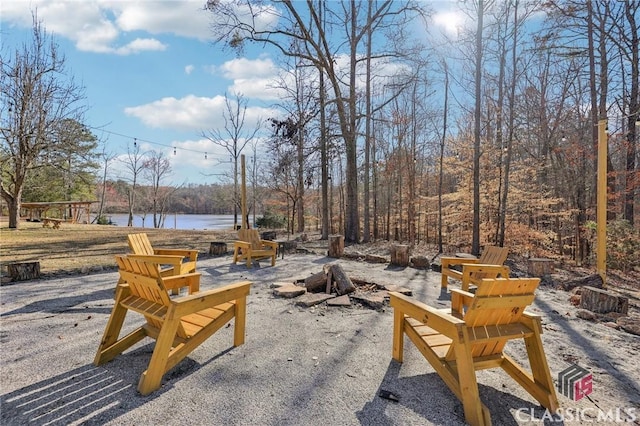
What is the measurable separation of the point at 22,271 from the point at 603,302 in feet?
23.8

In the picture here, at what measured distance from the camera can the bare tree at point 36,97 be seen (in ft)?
28.7

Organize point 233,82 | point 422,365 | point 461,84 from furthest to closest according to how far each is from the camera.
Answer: point 233,82, point 461,84, point 422,365

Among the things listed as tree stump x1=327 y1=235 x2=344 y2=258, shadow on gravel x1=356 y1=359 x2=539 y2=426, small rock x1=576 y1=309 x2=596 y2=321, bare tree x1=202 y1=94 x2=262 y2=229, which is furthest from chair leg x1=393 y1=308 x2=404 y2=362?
bare tree x1=202 y1=94 x2=262 y2=229

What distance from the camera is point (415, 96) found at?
12.1 metres

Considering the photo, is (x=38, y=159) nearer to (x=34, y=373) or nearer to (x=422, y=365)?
(x=34, y=373)

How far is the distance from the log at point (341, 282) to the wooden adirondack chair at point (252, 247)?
228cm

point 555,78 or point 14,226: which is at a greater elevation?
point 555,78

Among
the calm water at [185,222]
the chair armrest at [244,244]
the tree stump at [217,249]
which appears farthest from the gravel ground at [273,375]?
the calm water at [185,222]

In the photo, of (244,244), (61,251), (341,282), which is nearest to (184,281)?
(341,282)

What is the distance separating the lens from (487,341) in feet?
5.56

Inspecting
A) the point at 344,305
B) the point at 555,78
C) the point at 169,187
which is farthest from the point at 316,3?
the point at 169,187

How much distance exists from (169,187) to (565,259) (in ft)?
81.2

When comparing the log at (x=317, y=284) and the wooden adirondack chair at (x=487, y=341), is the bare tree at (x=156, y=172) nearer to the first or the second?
the log at (x=317, y=284)

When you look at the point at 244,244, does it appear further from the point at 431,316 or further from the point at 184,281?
the point at 431,316
